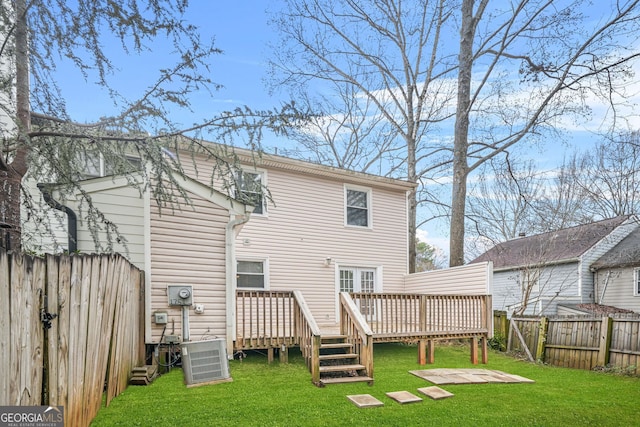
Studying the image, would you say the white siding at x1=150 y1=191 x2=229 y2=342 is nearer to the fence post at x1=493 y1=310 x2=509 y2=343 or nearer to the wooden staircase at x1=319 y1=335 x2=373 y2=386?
the wooden staircase at x1=319 y1=335 x2=373 y2=386

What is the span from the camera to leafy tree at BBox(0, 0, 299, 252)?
13.7 feet

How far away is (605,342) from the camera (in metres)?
7.67

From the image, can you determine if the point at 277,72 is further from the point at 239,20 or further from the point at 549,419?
the point at 549,419

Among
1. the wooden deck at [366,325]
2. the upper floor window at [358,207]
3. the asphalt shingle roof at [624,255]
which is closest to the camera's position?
the wooden deck at [366,325]

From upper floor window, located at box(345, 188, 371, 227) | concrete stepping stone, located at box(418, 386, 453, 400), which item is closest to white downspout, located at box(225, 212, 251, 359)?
concrete stepping stone, located at box(418, 386, 453, 400)

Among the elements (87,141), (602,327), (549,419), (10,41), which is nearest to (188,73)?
(87,141)

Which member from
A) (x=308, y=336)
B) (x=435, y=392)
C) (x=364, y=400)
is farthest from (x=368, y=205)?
(x=364, y=400)

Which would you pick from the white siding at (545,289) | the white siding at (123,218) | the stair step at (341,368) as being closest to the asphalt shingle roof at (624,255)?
the white siding at (545,289)

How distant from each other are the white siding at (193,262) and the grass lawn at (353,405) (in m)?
0.80

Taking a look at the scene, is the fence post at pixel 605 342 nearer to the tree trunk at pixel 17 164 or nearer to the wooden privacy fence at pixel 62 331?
the wooden privacy fence at pixel 62 331

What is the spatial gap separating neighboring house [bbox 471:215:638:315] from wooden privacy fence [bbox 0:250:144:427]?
46.2ft

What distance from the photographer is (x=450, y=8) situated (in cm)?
1580

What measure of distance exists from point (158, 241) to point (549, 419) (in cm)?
595

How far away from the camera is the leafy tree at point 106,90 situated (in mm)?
4180
